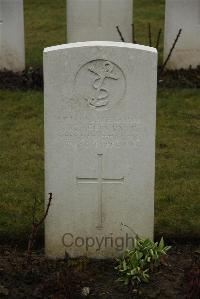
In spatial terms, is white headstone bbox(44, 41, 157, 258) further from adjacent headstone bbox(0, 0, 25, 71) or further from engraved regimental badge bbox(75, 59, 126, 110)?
adjacent headstone bbox(0, 0, 25, 71)

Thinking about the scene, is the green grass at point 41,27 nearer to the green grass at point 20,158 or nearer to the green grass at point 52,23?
the green grass at point 52,23

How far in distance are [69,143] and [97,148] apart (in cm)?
20

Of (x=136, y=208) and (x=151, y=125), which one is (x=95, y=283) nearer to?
(x=136, y=208)

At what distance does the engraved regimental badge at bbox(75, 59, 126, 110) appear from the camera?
5.26 metres

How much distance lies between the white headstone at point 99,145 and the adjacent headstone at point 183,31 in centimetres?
503

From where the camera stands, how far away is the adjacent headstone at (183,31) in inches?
399

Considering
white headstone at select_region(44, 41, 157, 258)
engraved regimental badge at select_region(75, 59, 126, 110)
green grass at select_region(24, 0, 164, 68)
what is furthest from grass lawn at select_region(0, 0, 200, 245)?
engraved regimental badge at select_region(75, 59, 126, 110)

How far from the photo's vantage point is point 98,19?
33.7 ft

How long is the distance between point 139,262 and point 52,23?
9096mm

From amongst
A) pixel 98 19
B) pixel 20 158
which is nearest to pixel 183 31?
pixel 98 19

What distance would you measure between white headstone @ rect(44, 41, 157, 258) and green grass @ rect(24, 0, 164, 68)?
545 cm

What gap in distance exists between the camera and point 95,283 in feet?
17.5

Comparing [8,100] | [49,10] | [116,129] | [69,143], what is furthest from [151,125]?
[49,10]

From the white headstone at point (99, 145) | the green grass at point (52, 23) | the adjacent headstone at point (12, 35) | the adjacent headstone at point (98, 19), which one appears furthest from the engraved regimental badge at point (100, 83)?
the green grass at point (52, 23)
